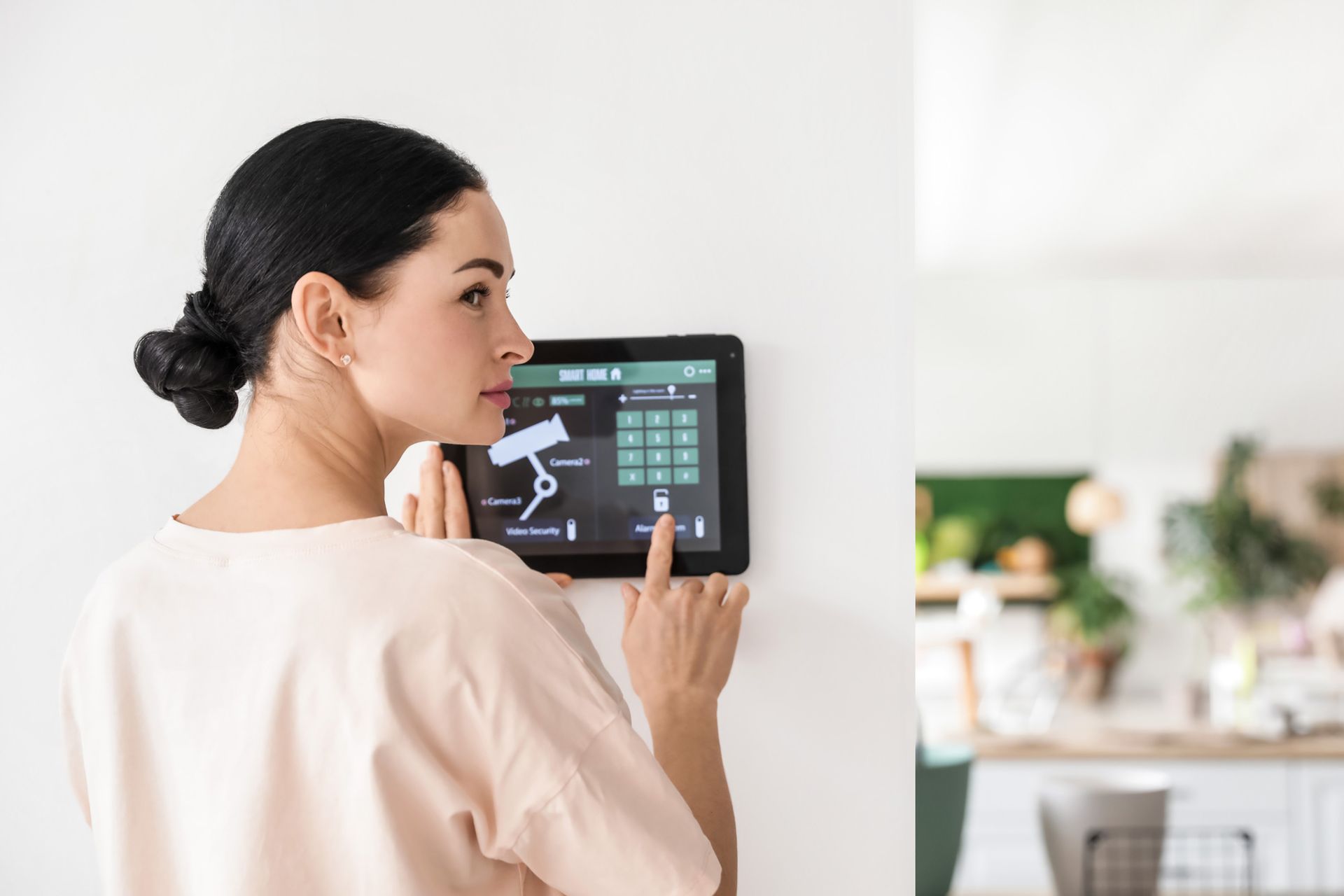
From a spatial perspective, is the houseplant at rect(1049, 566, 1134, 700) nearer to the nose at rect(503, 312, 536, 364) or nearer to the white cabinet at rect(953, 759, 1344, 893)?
the white cabinet at rect(953, 759, 1344, 893)

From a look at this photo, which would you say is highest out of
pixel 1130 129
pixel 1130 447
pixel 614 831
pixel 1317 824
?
pixel 1130 129

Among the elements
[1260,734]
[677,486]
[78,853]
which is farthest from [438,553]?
[1260,734]

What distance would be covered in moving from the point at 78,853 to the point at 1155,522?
4.66m

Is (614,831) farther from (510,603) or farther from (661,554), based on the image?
(661,554)

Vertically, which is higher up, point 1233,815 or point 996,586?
point 996,586

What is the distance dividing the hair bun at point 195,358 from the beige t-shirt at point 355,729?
10 cm

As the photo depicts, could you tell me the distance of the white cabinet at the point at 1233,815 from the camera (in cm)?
317

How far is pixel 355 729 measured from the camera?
21.2 inches

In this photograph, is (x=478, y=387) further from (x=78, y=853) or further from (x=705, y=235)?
(x=78, y=853)

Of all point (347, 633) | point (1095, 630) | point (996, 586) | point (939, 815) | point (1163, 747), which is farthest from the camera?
point (996, 586)

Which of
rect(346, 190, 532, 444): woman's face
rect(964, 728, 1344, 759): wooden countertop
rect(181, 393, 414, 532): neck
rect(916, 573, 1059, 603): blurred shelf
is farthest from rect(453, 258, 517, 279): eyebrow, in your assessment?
rect(916, 573, 1059, 603): blurred shelf

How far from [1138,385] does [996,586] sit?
1.09 meters

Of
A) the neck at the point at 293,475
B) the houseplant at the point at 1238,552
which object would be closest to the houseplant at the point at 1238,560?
the houseplant at the point at 1238,552

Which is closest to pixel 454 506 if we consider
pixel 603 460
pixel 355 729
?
pixel 603 460
